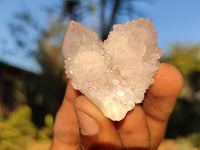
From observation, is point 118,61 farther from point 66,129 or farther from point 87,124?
point 66,129

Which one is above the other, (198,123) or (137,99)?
(137,99)

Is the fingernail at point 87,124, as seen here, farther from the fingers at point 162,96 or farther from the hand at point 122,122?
the fingers at point 162,96

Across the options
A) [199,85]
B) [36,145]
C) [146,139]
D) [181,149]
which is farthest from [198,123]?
[199,85]

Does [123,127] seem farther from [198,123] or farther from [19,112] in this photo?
[198,123]

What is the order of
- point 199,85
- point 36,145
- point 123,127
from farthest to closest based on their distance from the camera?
point 199,85
point 36,145
point 123,127

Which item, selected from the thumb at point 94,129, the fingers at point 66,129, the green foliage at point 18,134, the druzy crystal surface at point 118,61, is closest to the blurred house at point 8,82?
the green foliage at point 18,134

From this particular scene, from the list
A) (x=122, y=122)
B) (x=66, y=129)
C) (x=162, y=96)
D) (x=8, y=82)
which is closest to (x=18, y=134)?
(x=66, y=129)
